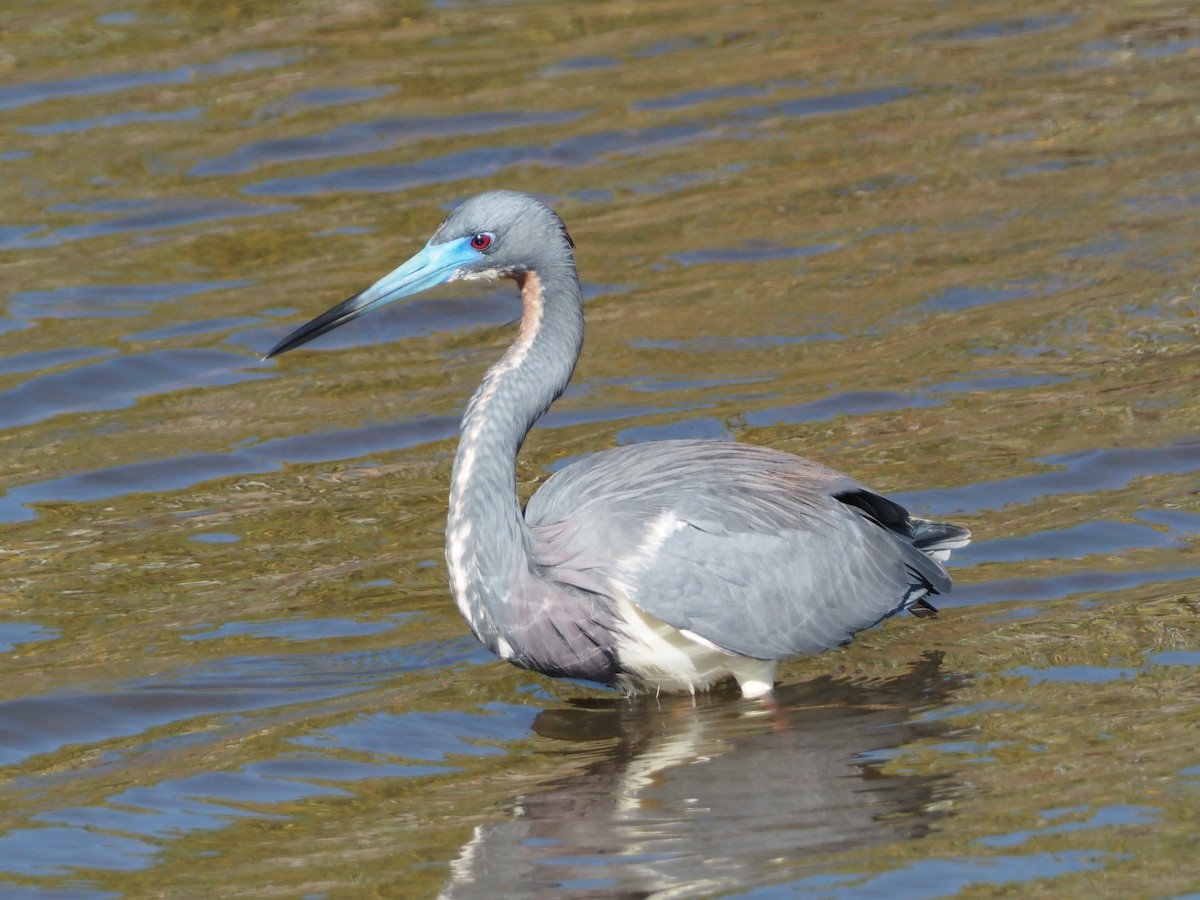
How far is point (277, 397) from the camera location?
10828mm

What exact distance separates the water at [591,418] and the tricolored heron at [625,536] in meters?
0.29

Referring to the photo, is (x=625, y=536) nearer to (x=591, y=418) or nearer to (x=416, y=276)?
(x=416, y=276)

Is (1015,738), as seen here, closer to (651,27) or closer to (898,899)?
(898,899)

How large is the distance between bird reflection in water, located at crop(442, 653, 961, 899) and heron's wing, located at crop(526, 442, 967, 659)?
0.35 m

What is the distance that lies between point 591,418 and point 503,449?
9.86 ft

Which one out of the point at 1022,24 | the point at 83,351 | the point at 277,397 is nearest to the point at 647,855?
the point at 277,397

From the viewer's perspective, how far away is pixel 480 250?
7680mm

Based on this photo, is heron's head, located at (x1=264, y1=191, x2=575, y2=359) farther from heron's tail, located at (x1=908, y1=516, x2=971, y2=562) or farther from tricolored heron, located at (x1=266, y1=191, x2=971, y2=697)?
heron's tail, located at (x1=908, y1=516, x2=971, y2=562)

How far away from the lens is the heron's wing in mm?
7352

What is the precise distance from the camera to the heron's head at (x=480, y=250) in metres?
7.63

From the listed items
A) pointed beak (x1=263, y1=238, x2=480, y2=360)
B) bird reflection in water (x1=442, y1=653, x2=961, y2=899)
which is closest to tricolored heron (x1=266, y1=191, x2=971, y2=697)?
pointed beak (x1=263, y1=238, x2=480, y2=360)

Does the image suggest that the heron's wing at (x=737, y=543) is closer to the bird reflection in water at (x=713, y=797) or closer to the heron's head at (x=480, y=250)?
the bird reflection in water at (x=713, y=797)

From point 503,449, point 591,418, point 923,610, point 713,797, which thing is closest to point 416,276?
point 503,449

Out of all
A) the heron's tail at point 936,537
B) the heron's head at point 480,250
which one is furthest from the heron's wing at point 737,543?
the heron's head at point 480,250
